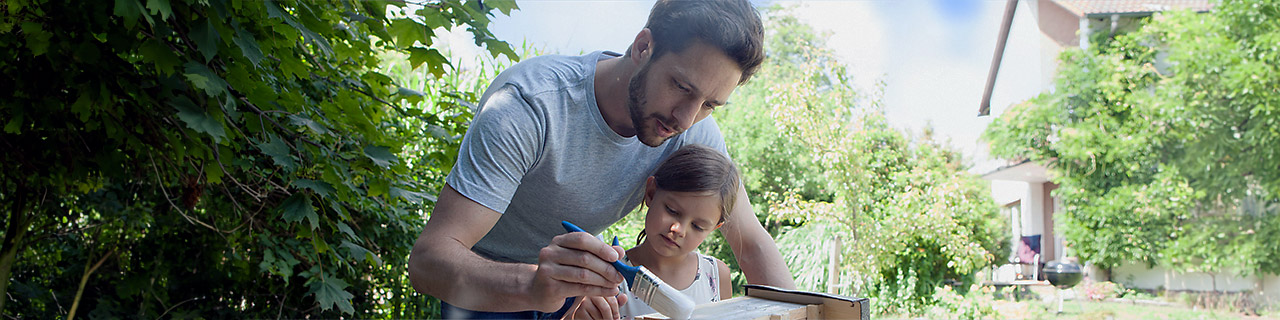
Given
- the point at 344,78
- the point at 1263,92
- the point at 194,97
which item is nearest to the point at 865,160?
the point at 1263,92

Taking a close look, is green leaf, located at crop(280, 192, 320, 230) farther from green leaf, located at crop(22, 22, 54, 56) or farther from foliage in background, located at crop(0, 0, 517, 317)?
green leaf, located at crop(22, 22, 54, 56)

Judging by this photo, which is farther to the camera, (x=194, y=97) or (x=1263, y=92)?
(x=1263, y=92)

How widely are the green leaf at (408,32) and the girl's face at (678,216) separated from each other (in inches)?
12.7

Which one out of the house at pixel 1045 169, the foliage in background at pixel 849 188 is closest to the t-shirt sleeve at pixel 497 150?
the foliage in background at pixel 849 188

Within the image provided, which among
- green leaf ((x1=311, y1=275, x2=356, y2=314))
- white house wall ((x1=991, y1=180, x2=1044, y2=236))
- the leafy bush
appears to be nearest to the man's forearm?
green leaf ((x1=311, y1=275, x2=356, y2=314))

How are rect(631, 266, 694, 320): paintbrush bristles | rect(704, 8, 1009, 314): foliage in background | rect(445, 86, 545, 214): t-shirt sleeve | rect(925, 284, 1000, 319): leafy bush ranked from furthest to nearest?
rect(925, 284, 1000, 319): leafy bush, rect(704, 8, 1009, 314): foliage in background, rect(445, 86, 545, 214): t-shirt sleeve, rect(631, 266, 694, 320): paintbrush bristles

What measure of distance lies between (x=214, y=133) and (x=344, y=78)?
44 centimetres

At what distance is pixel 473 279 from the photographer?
562mm

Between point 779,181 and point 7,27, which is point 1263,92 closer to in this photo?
point 779,181

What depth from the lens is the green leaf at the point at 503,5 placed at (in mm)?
873

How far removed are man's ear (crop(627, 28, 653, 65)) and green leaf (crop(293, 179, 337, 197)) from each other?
0.49 meters

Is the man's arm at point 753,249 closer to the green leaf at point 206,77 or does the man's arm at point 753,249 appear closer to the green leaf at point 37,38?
the green leaf at point 206,77

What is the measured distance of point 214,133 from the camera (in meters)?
0.77

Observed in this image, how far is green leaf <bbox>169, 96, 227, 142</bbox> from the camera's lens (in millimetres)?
771
